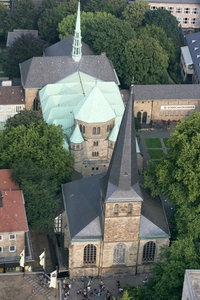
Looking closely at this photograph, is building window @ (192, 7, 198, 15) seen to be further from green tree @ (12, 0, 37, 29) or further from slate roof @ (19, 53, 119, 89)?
slate roof @ (19, 53, 119, 89)

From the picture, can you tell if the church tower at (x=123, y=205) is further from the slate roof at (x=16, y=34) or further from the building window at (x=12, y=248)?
the slate roof at (x=16, y=34)

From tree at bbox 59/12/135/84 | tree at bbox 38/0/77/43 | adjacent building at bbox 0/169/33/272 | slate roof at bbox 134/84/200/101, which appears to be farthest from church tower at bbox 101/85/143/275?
tree at bbox 38/0/77/43

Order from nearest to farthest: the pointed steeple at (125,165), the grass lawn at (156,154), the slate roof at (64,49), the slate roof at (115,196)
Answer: the pointed steeple at (125,165) → the slate roof at (115,196) → the grass lawn at (156,154) → the slate roof at (64,49)

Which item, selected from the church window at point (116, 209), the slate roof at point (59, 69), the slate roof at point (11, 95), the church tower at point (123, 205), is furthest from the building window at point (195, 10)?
the church window at point (116, 209)

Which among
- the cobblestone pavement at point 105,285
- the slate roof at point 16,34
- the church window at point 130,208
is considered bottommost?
the cobblestone pavement at point 105,285

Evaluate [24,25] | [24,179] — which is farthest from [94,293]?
[24,25]

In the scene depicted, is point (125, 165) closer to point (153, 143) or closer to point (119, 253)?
point (119, 253)
